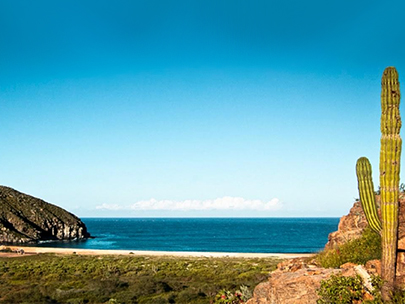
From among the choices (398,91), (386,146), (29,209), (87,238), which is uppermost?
(398,91)

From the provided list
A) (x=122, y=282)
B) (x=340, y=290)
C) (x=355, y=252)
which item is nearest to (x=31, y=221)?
(x=122, y=282)

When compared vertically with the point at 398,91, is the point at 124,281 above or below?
below

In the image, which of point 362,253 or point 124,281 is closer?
point 362,253

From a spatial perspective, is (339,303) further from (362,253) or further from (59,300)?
(59,300)

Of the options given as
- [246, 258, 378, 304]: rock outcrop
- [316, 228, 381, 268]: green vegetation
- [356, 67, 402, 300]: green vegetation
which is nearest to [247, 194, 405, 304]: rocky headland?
[246, 258, 378, 304]: rock outcrop

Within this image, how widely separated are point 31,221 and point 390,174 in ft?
301

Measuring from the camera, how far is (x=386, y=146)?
10.3 meters

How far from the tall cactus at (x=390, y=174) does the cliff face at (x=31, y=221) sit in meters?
79.6

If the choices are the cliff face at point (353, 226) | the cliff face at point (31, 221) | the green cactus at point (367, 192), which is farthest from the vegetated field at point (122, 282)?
the cliff face at point (31, 221)

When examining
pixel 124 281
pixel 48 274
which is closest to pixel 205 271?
pixel 124 281

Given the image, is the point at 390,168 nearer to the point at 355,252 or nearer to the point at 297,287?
the point at 297,287

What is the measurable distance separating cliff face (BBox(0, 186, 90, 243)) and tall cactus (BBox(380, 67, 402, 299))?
261 ft

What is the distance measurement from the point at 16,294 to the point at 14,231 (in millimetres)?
68655

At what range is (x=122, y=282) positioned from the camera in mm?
22062
